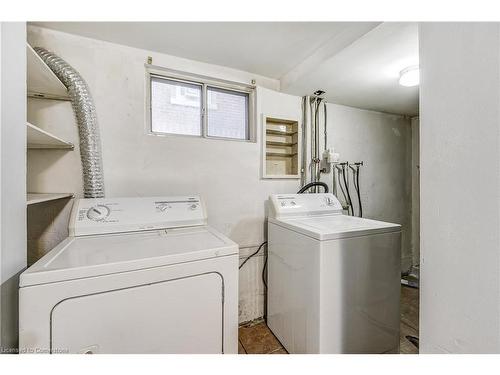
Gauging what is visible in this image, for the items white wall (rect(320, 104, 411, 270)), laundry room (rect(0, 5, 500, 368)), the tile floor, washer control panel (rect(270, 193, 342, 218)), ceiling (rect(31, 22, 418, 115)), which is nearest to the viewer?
laundry room (rect(0, 5, 500, 368))

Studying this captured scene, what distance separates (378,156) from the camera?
9.37 ft

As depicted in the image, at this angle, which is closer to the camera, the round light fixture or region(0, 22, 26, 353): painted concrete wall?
region(0, 22, 26, 353): painted concrete wall

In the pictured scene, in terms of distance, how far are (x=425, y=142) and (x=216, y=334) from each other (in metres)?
1.17

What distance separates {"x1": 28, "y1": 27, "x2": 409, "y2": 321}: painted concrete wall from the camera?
1.52m

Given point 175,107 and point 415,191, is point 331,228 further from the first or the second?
point 415,191

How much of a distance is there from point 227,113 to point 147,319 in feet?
5.83

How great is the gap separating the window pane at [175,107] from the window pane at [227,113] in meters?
0.12

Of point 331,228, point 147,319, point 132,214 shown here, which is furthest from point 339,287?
point 132,214

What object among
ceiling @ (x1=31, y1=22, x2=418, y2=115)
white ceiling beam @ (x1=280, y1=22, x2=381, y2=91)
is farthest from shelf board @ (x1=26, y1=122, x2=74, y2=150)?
white ceiling beam @ (x1=280, y1=22, x2=381, y2=91)

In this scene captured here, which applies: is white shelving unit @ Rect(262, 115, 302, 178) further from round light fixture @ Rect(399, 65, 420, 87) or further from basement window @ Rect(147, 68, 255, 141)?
round light fixture @ Rect(399, 65, 420, 87)

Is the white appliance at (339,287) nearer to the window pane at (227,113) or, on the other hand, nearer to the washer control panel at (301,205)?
the washer control panel at (301,205)

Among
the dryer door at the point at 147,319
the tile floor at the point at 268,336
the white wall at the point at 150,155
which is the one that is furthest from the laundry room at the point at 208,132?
the dryer door at the point at 147,319

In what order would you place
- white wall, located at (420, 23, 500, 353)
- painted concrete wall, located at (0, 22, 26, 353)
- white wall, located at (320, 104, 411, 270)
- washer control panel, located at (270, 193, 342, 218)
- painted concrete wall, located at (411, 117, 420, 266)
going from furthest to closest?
1. painted concrete wall, located at (411, 117, 420, 266)
2. white wall, located at (320, 104, 411, 270)
3. washer control panel, located at (270, 193, 342, 218)
4. painted concrete wall, located at (0, 22, 26, 353)
5. white wall, located at (420, 23, 500, 353)
